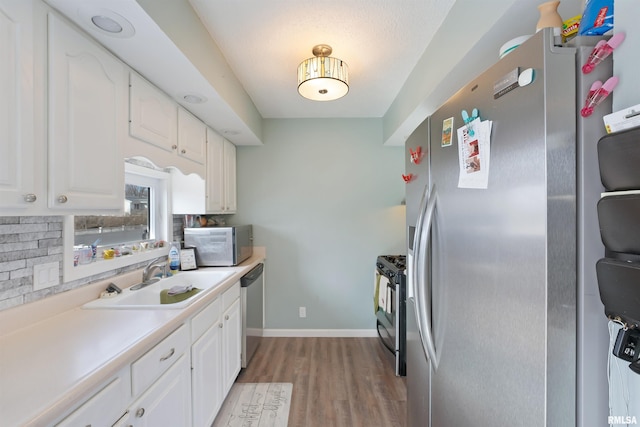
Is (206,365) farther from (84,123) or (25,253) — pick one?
(84,123)

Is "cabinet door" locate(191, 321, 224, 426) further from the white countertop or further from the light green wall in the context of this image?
the light green wall

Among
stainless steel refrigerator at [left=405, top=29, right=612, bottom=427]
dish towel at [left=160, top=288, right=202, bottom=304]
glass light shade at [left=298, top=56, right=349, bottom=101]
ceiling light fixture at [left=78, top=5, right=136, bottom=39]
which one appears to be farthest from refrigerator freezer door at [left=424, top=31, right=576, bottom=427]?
dish towel at [left=160, top=288, right=202, bottom=304]

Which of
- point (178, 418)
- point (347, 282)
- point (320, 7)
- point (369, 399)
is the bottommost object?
point (369, 399)

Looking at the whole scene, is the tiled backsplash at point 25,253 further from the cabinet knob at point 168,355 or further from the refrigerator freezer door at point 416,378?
the refrigerator freezer door at point 416,378

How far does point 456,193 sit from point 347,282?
91.8 inches

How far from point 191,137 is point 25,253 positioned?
1.23 meters

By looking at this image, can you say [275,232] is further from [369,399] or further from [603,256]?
[603,256]

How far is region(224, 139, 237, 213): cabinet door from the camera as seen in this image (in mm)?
2807

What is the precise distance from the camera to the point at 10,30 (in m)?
0.87

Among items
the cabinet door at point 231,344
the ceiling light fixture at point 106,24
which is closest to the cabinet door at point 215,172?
the cabinet door at point 231,344

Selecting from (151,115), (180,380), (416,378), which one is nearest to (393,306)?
(416,378)

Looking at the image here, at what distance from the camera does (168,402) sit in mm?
1224

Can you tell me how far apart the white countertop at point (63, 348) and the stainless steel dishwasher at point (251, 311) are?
860mm

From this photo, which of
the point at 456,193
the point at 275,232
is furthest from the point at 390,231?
the point at 456,193
